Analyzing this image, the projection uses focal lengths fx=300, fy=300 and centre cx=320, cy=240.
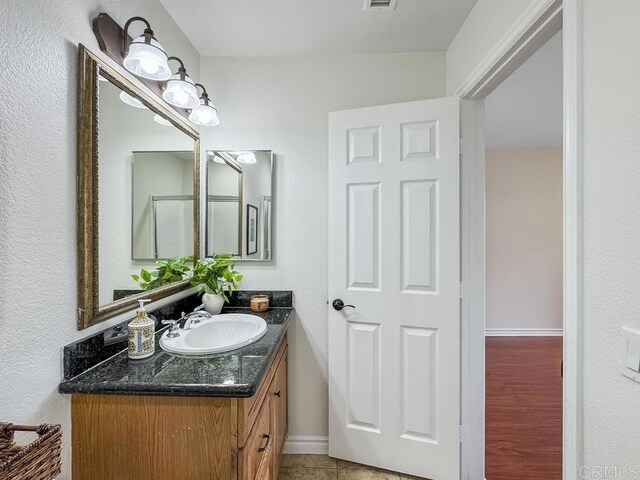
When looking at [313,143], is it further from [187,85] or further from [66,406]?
[66,406]

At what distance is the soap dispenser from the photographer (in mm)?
1131

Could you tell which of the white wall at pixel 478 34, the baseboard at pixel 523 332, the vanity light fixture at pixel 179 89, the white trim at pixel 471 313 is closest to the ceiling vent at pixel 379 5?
the white wall at pixel 478 34

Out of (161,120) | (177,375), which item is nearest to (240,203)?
(161,120)

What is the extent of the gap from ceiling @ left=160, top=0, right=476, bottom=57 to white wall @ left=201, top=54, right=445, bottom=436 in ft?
0.36

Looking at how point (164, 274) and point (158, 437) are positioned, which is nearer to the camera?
point (158, 437)

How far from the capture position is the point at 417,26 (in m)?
1.66

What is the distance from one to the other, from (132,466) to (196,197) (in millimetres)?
1323

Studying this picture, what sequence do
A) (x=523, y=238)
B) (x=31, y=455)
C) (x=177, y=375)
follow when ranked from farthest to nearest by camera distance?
(x=523, y=238) → (x=177, y=375) → (x=31, y=455)

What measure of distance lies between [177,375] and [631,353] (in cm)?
127

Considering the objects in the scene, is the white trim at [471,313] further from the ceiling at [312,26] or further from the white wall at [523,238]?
the white wall at [523,238]

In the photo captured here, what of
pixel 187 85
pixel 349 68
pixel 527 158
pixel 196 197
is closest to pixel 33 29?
pixel 187 85

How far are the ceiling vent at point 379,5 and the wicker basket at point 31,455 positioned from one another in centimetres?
197

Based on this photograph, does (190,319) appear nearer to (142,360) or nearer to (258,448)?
(142,360)

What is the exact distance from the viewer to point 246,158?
6.31ft
